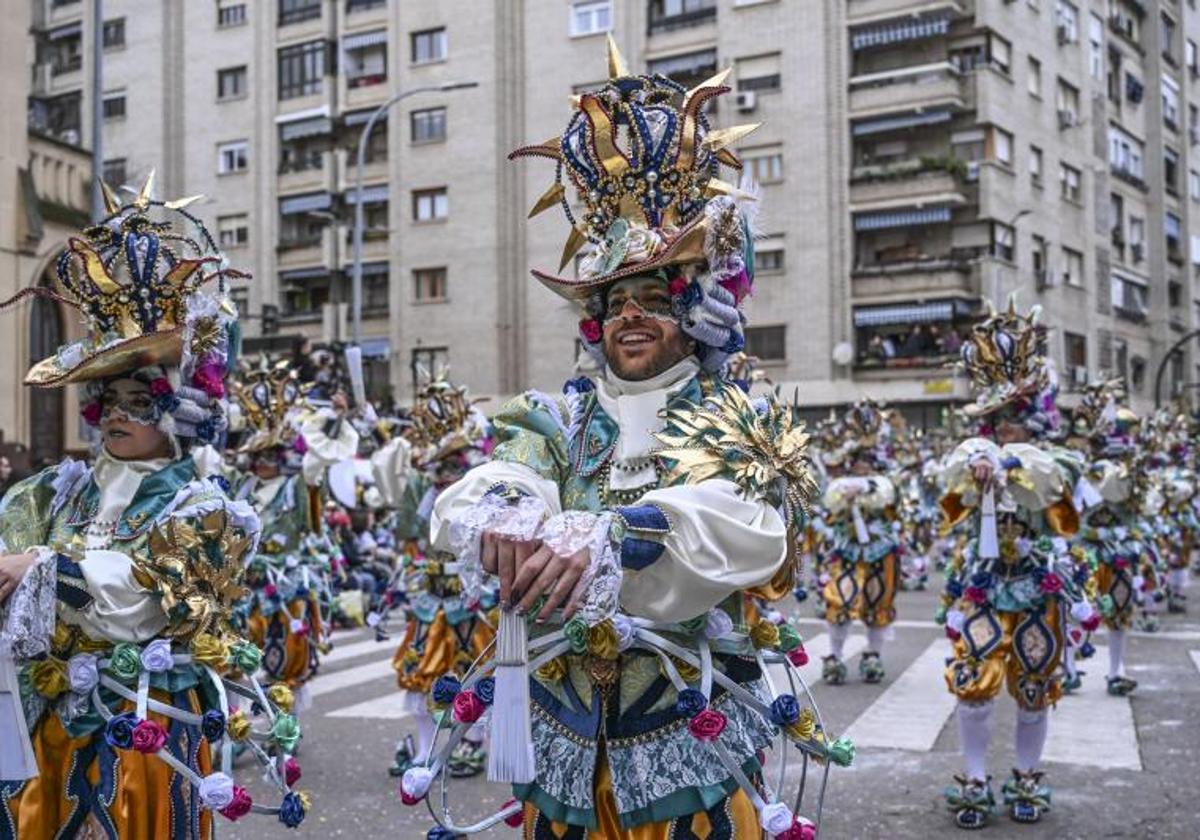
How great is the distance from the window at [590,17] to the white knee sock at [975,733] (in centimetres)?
3233

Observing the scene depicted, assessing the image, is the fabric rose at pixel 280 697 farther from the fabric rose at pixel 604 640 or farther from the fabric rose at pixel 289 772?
the fabric rose at pixel 604 640

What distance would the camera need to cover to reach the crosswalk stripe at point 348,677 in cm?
1127

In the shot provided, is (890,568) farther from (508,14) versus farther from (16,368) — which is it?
(508,14)

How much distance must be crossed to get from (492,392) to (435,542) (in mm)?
34320

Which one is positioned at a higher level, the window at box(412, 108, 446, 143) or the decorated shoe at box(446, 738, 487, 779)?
the window at box(412, 108, 446, 143)

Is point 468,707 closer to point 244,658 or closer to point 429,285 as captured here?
point 244,658

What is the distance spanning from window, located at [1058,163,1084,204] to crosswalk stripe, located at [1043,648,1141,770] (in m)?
31.5

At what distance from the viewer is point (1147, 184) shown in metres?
47.2

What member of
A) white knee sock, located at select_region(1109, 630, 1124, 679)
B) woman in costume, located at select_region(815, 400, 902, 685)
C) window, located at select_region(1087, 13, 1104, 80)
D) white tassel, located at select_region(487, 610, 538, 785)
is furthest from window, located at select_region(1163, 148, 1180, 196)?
white tassel, located at select_region(487, 610, 538, 785)

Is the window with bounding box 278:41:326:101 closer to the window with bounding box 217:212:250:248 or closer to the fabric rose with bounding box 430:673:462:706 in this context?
the window with bounding box 217:212:250:248

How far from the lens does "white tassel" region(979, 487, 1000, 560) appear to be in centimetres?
655

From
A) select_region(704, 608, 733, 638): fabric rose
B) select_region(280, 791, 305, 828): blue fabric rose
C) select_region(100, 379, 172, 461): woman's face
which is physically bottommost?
select_region(280, 791, 305, 828): blue fabric rose

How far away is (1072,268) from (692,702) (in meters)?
39.6

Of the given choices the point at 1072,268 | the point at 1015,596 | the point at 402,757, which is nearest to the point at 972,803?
the point at 1015,596
